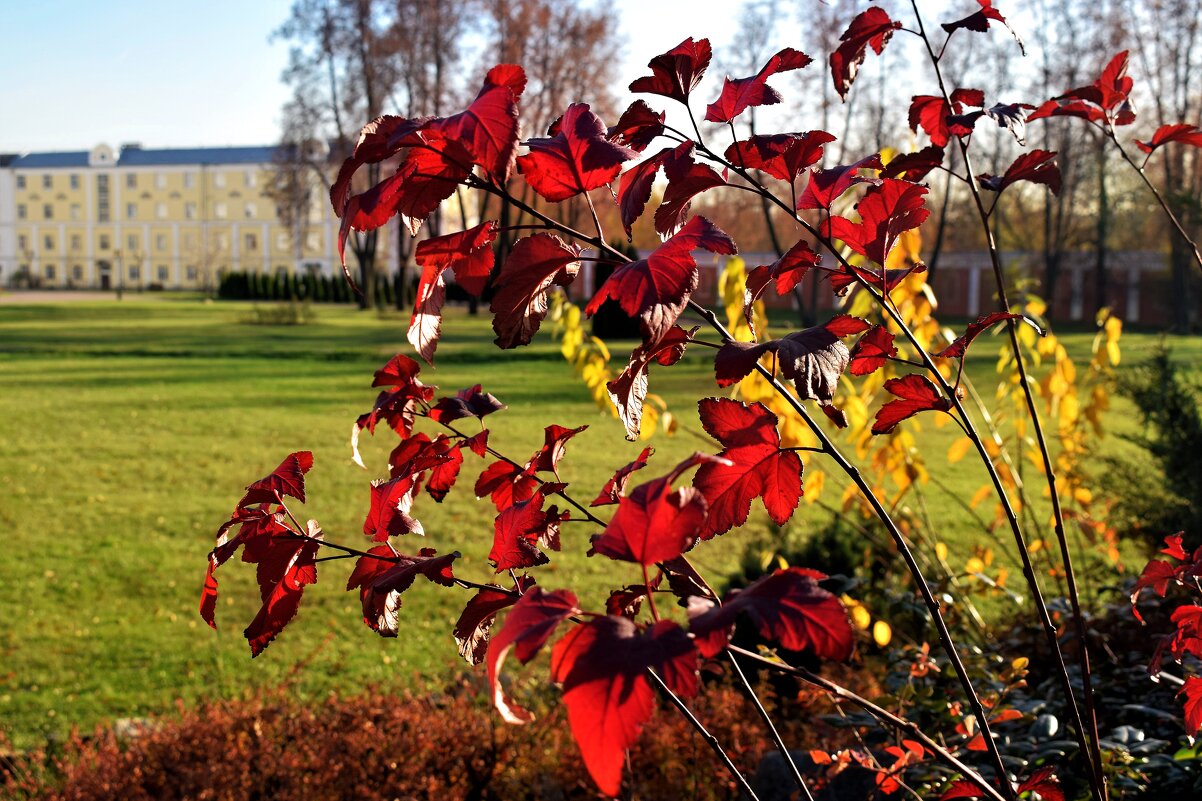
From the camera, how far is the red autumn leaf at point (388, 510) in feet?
3.08

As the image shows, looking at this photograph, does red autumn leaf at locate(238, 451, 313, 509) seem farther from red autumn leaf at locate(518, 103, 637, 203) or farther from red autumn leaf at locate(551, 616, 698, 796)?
red autumn leaf at locate(551, 616, 698, 796)

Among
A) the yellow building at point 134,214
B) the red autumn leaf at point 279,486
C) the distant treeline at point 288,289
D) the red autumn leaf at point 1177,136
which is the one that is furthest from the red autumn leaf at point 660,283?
the yellow building at point 134,214

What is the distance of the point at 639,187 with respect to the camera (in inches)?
32.3

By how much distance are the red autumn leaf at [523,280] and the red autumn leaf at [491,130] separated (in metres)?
0.05

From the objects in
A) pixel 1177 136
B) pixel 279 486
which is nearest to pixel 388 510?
pixel 279 486

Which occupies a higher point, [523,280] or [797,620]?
[523,280]

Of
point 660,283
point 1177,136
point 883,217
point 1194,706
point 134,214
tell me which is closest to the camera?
point 660,283

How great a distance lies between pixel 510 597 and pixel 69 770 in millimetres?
1804

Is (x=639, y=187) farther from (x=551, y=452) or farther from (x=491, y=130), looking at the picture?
(x=551, y=452)

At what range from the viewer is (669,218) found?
85 centimetres

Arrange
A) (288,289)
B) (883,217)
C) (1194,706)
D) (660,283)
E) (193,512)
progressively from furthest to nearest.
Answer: (288,289)
(193,512)
(1194,706)
(883,217)
(660,283)

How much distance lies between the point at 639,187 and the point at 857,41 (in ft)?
1.34

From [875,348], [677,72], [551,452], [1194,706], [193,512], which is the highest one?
[677,72]

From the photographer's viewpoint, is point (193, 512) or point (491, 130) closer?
point (491, 130)
